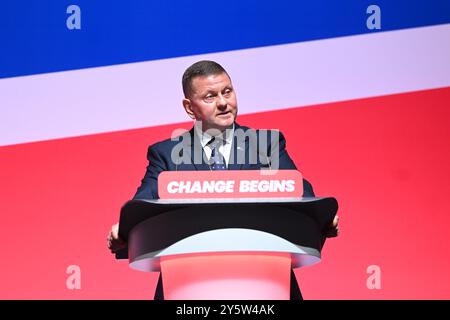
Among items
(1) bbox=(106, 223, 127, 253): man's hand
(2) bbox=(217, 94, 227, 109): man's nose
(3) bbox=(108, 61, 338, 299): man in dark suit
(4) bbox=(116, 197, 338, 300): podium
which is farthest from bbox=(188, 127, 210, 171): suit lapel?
(4) bbox=(116, 197, 338, 300): podium

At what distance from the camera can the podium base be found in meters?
1.77

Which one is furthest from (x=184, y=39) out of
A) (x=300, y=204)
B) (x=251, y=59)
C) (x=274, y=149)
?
(x=300, y=204)

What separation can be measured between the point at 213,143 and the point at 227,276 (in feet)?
1.97

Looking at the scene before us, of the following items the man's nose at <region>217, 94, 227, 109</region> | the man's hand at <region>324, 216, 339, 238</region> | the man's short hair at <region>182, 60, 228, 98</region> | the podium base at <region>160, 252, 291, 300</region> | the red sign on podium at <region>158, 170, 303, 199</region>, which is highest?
the man's short hair at <region>182, 60, 228, 98</region>

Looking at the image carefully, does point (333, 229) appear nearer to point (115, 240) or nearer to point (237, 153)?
point (237, 153)

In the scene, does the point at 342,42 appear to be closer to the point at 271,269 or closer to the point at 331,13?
the point at 331,13

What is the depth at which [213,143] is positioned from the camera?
2289 millimetres

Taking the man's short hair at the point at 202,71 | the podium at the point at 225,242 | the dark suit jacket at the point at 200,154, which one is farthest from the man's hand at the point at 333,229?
the man's short hair at the point at 202,71

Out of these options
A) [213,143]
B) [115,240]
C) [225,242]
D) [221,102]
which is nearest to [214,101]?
[221,102]

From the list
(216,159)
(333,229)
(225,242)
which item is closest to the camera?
(225,242)

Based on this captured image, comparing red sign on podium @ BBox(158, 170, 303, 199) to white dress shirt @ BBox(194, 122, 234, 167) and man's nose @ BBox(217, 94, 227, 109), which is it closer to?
white dress shirt @ BBox(194, 122, 234, 167)

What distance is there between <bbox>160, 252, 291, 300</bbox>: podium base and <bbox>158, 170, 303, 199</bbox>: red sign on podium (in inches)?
5.1
